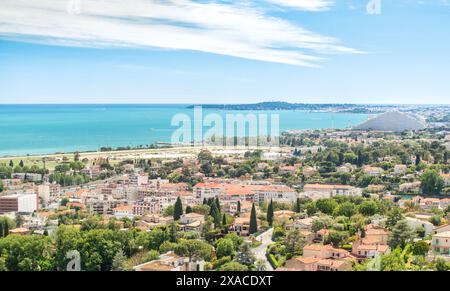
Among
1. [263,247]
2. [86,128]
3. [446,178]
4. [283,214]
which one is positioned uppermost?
[86,128]

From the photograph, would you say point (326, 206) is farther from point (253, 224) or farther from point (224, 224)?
point (224, 224)

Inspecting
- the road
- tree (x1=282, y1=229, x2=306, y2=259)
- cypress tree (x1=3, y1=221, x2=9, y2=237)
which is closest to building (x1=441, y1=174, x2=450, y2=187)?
the road

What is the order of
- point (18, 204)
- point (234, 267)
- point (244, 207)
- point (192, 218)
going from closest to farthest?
1. point (234, 267)
2. point (192, 218)
3. point (244, 207)
4. point (18, 204)

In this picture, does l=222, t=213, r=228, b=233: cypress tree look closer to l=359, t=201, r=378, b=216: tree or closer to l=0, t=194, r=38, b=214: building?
l=359, t=201, r=378, b=216: tree

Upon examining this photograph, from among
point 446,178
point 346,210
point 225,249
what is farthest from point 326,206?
point 446,178
